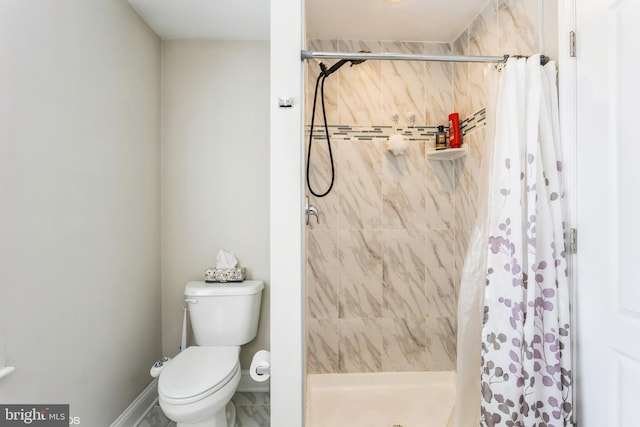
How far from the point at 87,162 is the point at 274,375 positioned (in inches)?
55.8

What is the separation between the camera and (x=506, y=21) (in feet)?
5.62

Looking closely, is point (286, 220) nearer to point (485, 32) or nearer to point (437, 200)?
point (437, 200)

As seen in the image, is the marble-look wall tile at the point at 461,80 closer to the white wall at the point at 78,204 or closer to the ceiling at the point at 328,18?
the ceiling at the point at 328,18

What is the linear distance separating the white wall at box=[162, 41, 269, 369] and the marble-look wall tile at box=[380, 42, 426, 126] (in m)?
0.88

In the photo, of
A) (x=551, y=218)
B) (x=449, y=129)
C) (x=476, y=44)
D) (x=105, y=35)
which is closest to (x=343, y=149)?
(x=449, y=129)

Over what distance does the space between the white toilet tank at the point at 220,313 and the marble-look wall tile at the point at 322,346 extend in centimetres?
46

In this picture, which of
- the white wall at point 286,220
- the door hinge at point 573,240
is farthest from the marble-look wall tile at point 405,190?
the white wall at point 286,220

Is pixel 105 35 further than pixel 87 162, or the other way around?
pixel 105 35

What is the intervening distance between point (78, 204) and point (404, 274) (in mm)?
2006

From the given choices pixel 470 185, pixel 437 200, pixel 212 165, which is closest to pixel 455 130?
pixel 470 185

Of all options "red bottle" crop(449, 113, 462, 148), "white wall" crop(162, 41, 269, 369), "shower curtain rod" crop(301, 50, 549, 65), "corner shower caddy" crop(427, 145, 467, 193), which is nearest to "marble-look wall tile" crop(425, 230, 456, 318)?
"corner shower caddy" crop(427, 145, 467, 193)

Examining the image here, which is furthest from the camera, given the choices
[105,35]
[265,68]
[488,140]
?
[265,68]

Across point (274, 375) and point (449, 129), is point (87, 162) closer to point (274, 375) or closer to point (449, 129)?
point (274, 375)

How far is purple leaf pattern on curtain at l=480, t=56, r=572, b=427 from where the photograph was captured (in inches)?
47.3
